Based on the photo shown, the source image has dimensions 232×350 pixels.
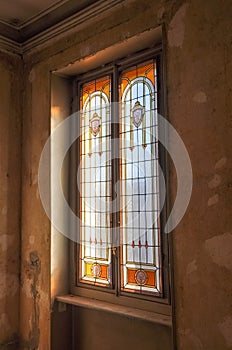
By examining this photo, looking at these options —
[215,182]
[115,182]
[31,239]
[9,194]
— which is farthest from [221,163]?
[9,194]

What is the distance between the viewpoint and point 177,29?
2285 mm

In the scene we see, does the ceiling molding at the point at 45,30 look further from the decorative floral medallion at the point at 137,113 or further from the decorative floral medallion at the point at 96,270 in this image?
the decorative floral medallion at the point at 96,270

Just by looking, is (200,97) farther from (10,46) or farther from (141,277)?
(10,46)

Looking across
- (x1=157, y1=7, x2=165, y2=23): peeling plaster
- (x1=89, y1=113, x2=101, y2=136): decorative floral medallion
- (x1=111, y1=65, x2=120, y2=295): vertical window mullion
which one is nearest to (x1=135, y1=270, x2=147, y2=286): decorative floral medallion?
(x1=111, y1=65, x2=120, y2=295): vertical window mullion

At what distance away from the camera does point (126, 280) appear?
2.75m

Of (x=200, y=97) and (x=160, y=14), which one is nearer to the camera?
(x=200, y=97)

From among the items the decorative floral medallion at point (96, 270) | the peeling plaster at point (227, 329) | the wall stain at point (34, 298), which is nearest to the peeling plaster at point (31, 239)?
the wall stain at point (34, 298)

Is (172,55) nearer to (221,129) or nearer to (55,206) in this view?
(221,129)

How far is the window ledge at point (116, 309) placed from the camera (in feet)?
7.79

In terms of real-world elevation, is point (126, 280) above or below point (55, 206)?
below

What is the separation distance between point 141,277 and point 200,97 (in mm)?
1388

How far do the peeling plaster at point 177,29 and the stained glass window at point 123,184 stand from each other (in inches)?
16.6

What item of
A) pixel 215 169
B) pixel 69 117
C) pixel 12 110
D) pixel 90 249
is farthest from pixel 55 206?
pixel 215 169

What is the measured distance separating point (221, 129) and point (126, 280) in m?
1.41
